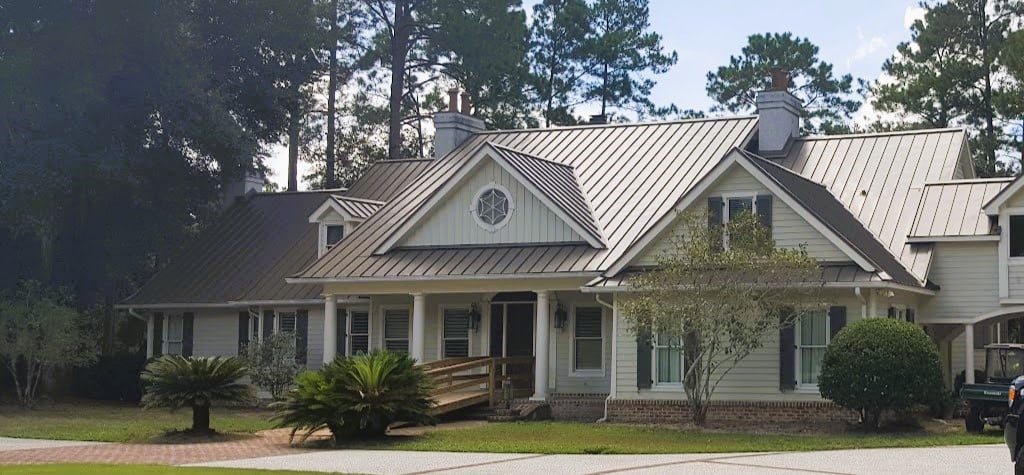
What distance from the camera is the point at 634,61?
183 ft

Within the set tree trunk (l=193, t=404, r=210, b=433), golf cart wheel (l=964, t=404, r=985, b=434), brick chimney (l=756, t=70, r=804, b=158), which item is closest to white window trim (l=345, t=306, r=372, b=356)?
tree trunk (l=193, t=404, r=210, b=433)

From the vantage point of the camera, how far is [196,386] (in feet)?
83.4

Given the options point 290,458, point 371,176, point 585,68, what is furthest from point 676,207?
point 585,68

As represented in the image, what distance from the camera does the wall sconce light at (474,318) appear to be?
3225cm

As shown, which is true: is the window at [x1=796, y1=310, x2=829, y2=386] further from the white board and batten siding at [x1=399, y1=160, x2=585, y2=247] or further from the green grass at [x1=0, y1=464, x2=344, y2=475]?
the green grass at [x1=0, y1=464, x2=344, y2=475]

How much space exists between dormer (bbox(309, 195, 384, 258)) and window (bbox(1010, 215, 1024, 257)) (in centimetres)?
1465

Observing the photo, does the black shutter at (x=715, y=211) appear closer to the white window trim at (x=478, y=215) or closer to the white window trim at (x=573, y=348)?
the white window trim at (x=573, y=348)

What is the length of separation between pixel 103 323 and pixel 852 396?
A: 24.6m

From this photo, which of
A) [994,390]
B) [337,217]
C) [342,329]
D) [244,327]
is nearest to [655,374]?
[994,390]

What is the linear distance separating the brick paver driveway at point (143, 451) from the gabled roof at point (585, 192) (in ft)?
22.4

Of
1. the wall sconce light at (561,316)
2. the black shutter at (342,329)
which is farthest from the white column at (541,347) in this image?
the black shutter at (342,329)

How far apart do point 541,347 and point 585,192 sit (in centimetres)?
470

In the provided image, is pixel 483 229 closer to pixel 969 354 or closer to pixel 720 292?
pixel 720 292

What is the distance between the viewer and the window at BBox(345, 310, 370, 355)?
3434cm
